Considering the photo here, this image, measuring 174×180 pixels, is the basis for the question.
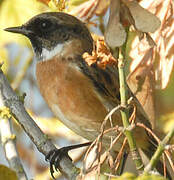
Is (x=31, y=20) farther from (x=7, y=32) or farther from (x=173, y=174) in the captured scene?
(x=173, y=174)

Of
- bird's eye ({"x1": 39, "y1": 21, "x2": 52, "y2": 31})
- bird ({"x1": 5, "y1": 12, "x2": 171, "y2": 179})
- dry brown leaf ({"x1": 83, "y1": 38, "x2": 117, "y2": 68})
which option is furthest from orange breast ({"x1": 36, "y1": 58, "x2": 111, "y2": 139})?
dry brown leaf ({"x1": 83, "y1": 38, "x2": 117, "y2": 68})

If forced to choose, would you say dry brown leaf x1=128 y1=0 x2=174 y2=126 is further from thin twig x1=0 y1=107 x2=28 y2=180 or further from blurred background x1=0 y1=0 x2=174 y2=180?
thin twig x1=0 y1=107 x2=28 y2=180

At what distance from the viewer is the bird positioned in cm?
401

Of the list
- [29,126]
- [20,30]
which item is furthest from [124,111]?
[20,30]

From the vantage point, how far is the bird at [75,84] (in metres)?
4.01

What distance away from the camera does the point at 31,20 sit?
4.24m

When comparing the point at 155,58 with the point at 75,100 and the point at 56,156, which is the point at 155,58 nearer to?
the point at 75,100

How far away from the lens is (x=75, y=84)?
13.2 ft

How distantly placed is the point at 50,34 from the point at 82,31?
0.28 meters

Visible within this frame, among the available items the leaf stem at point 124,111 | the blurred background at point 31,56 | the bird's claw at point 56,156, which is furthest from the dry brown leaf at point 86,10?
the leaf stem at point 124,111

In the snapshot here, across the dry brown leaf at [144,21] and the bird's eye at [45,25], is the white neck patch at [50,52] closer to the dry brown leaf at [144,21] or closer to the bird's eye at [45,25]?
the bird's eye at [45,25]

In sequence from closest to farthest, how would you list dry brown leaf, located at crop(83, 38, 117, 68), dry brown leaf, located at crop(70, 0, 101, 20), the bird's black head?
dry brown leaf, located at crop(83, 38, 117, 68)
dry brown leaf, located at crop(70, 0, 101, 20)
the bird's black head

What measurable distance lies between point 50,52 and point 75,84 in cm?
52

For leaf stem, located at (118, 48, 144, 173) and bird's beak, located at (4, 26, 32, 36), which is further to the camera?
bird's beak, located at (4, 26, 32, 36)
